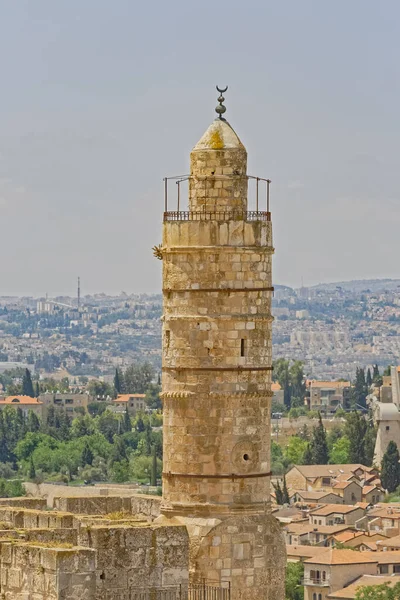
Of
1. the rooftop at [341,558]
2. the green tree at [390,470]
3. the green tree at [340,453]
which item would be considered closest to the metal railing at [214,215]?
the rooftop at [341,558]

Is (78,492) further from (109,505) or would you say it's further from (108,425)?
(108,425)

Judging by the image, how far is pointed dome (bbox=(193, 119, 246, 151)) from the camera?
97.5ft

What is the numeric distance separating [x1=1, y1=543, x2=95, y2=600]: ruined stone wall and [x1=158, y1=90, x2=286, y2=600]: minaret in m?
2.92

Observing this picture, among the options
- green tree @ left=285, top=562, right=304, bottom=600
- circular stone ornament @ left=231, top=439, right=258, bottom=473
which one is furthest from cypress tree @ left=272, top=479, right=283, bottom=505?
circular stone ornament @ left=231, top=439, right=258, bottom=473

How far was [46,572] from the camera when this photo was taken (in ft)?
84.3

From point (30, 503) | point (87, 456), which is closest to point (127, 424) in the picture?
point (87, 456)

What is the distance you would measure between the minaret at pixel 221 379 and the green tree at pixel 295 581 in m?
67.9

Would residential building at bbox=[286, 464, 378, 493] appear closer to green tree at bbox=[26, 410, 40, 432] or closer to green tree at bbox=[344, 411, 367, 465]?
green tree at bbox=[344, 411, 367, 465]

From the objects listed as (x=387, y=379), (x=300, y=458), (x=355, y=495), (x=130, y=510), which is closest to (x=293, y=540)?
(x=355, y=495)

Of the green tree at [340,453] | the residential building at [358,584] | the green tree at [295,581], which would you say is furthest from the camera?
the green tree at [340,453]

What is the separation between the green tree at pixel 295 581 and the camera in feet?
323

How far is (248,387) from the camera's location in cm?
2911

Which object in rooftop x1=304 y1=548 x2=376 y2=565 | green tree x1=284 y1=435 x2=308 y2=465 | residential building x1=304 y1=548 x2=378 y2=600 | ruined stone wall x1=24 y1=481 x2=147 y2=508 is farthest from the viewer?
green tree x1=284 y1=435 x2=308 y2=465

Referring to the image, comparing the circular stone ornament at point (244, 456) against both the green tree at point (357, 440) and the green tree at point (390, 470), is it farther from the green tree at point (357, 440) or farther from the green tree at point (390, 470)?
the green tree at point (357, 440)
